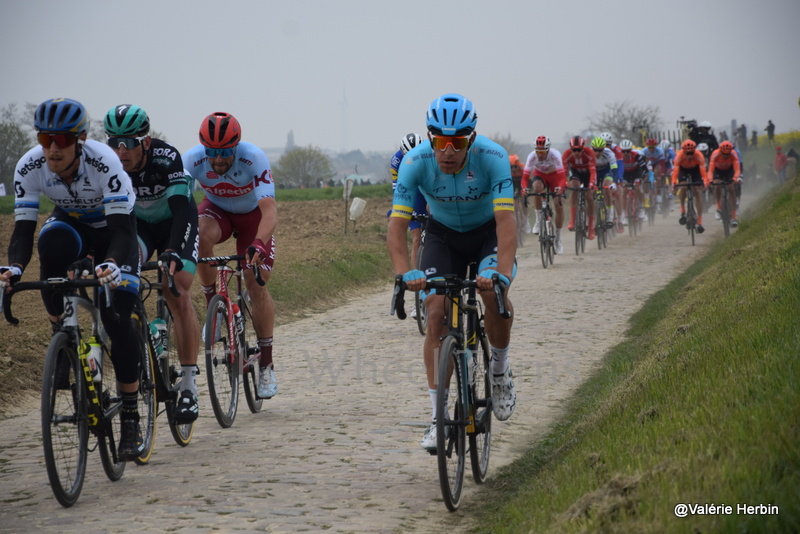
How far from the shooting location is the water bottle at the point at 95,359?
563 centimetres

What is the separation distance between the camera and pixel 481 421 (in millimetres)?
5676

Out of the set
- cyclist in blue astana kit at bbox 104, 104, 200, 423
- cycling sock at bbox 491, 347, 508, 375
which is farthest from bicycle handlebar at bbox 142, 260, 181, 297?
cycling sock at bbox 491, 347, 508, 375

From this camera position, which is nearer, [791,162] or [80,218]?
[80,218]

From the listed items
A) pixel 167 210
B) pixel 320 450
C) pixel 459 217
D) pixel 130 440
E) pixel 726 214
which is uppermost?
pixel 167 210

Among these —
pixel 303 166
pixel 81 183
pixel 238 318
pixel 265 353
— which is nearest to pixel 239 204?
pixel 238 318

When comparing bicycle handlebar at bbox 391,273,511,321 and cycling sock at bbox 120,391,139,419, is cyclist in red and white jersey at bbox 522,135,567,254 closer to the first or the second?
cycling sock at bbox 120,391,139,419

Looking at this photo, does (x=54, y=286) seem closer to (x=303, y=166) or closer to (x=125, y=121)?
(x=125, y=121)

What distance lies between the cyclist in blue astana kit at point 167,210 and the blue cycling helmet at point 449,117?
2051mm

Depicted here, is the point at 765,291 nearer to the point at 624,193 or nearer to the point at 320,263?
the point at 320,263

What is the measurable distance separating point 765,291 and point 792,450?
4611 mm

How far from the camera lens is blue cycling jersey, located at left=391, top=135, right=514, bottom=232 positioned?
5840mm

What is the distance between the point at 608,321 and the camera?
12.2m

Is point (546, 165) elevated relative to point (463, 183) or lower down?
elevated

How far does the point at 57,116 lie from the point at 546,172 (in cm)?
1489
